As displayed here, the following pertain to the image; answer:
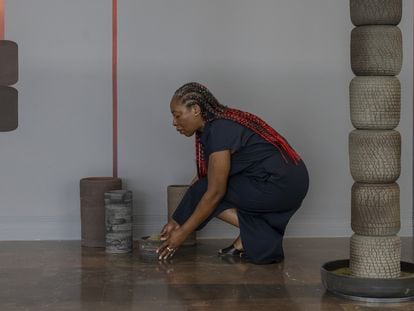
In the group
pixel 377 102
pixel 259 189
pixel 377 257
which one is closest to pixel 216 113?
pixel 259 189

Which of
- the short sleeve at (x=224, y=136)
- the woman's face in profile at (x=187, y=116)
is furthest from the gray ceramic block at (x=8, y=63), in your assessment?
the short sleeve at (x=224, y=136)

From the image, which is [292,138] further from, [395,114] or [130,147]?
[395,114]

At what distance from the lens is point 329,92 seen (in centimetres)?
592

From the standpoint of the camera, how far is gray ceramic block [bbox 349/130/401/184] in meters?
4.09

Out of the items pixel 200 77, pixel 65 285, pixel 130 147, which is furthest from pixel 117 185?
pixel 65 285

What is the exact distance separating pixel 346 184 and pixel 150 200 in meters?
1.26

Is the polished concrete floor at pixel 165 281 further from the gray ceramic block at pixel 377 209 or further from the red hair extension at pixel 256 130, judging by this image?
the red hair extension at pixel 256 130

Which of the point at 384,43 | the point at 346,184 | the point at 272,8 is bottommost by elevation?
the point at 346,184

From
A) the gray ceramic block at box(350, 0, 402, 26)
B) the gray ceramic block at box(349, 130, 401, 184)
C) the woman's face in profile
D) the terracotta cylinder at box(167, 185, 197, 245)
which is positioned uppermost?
the gray ceramic block at box(350, 0, 402, 26)

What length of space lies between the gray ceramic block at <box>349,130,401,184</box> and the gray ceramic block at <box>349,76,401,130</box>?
46mm

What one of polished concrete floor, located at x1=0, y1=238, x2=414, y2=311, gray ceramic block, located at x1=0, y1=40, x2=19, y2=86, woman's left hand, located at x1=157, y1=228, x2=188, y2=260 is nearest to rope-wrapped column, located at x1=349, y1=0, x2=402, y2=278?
polished concrete floor, located at x1=0, y1=238, x2=414, y2=311

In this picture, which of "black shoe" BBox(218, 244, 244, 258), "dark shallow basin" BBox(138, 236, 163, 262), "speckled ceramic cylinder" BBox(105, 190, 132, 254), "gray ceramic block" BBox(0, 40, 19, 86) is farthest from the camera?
"gray ceramic block" BBox(0, 40, 19, 86)

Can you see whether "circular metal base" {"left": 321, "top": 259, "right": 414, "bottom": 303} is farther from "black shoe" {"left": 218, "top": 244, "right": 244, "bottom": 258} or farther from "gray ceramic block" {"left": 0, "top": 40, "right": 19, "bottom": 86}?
"gray ceramic block" {"left": 0, "top": 40, "right": 19, "bottom": 86}

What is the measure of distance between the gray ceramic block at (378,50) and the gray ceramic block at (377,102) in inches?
1.6
